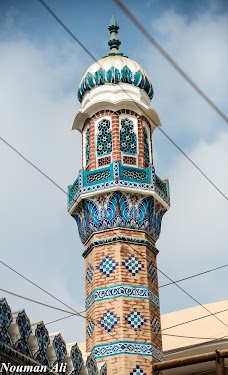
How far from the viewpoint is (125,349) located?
1118 cm

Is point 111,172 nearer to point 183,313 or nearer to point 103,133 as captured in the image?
point 103,133

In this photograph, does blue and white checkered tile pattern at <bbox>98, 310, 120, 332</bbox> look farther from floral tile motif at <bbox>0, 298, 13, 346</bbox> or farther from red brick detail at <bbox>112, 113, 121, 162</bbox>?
floral tile motif at <bbox>0, 298, 13, 346</bbox>

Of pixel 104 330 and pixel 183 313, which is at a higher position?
pixel 183 313

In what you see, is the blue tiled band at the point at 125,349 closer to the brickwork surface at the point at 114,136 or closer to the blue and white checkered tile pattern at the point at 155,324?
the blue and white checkered tile pattern at the point at 155,324

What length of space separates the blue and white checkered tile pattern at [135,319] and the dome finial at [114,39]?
4609 mm

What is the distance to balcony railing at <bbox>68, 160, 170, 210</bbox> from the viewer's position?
12297mm

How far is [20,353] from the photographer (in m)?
9.24

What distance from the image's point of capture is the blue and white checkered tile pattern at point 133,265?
11852mm

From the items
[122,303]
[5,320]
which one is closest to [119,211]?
[122,303]

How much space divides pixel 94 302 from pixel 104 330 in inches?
19.1

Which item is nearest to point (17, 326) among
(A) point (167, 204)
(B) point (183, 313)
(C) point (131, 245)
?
(C) point (131, 245)

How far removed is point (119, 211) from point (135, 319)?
1.67m

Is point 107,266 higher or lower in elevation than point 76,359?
higher

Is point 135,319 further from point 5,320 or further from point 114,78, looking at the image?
point 114,78
